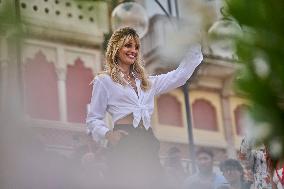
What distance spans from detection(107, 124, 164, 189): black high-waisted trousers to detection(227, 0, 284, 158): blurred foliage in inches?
109

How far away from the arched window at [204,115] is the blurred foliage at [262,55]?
11.7 m

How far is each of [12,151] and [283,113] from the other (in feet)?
9.39

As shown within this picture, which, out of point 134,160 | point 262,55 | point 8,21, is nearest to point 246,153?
point 134,160

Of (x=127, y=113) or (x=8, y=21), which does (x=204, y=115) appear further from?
(x=8, y=21)

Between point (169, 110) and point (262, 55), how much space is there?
38.8 feet

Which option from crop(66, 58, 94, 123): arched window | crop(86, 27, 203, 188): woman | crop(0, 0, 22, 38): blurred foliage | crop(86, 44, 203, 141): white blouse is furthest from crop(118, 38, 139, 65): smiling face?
crop(66, 58, 94, 123): arched window

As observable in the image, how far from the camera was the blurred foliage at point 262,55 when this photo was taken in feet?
5.45

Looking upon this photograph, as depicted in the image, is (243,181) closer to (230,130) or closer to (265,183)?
(265,183)

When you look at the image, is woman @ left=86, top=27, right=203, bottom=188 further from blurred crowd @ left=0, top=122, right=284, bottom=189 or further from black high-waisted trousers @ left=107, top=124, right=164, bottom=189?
blurred crowd @ left=0, top=122, right=284, bottom=189

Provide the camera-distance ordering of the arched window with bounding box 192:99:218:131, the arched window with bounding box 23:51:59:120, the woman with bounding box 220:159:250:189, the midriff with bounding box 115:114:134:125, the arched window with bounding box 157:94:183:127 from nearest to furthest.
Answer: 1. the midriff with bounding box 115:114:134:125
2. the woman with bounding box 220:159:250:189
3. the arched window with bounding box 23:51:59:120
4. the arched window with bounding box 157:94:183:127
5. the arched window with bounding box 192:99:218:131

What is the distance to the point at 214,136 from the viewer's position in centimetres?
1361

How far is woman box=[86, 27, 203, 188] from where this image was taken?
4.48 meters

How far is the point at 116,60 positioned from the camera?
466cm

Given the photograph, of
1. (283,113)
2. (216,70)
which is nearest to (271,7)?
(283,113)
